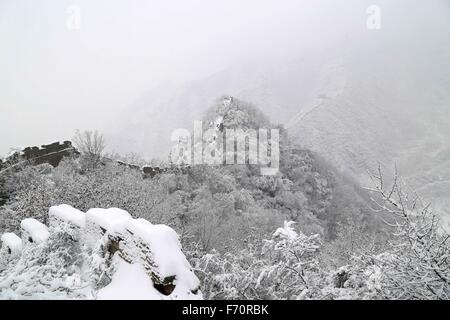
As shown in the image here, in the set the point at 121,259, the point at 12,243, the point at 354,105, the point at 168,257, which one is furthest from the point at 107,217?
the point at 354,105

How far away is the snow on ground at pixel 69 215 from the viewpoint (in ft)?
21.2

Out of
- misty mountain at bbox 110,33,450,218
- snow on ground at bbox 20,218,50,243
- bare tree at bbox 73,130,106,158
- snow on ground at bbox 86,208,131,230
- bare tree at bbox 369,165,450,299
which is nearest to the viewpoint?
bare tree at bbox 369,165,450,299

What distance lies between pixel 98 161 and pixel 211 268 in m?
16.0

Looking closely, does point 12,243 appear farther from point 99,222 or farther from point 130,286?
point 130,286

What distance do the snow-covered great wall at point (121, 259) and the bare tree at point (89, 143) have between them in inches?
596

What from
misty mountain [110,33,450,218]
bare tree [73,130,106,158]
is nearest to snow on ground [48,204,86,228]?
bare tree [73,130,106,158]

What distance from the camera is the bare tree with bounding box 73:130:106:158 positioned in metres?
20.7

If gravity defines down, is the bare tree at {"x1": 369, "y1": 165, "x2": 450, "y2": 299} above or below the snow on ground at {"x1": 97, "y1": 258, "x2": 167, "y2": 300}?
above

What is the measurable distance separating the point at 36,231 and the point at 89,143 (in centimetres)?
1497

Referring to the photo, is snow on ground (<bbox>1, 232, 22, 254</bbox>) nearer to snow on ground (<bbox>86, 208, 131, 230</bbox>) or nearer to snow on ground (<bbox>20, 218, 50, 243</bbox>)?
snow on ground (<bbox>20, 218, 50, 243</bbox>)

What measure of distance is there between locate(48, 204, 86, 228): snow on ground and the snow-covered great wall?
0.05 meters

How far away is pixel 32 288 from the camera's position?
420cm

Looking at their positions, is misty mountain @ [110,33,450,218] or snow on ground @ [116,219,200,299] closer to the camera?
snow on ground @ [116,219,200,299]
